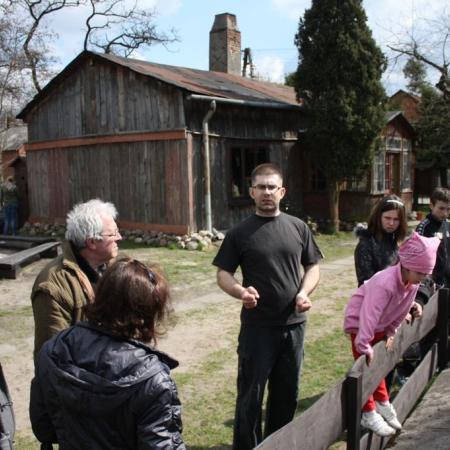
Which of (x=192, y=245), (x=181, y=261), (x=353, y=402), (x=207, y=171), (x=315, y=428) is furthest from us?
(x=207, y=171)

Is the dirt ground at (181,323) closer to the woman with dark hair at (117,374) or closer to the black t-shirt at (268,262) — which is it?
the black t-shirt at (268,262)

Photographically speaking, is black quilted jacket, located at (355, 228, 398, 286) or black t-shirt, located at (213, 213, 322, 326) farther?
black quilted jacket, located at (355, 228, 398, 286)

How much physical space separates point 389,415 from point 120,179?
11745mm

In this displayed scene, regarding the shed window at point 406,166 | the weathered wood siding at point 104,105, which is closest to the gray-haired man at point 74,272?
the weathered wood siding at point 104,105

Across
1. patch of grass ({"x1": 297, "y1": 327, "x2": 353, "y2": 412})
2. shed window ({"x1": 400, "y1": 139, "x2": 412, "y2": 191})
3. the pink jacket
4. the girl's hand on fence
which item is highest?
shed window ({"x1": 400, "y1": 139, "x2": 412, "y2": 191})

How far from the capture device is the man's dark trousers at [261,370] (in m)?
3.21

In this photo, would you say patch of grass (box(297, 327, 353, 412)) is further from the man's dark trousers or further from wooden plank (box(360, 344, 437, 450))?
the man's dark trousers

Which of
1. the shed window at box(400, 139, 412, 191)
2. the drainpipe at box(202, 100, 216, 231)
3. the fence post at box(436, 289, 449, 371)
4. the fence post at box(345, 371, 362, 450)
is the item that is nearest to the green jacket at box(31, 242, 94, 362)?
the fence post at box(345, 371, 362, 450)

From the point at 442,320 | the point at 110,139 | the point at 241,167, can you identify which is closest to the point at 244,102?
the point at 241,167

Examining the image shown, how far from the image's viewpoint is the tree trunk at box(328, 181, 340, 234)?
1504 centimetres

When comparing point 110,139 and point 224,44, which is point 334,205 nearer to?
point 110,139

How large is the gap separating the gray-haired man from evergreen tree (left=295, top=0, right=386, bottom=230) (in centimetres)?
1231

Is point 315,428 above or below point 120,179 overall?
below

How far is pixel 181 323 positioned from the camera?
6871mm
